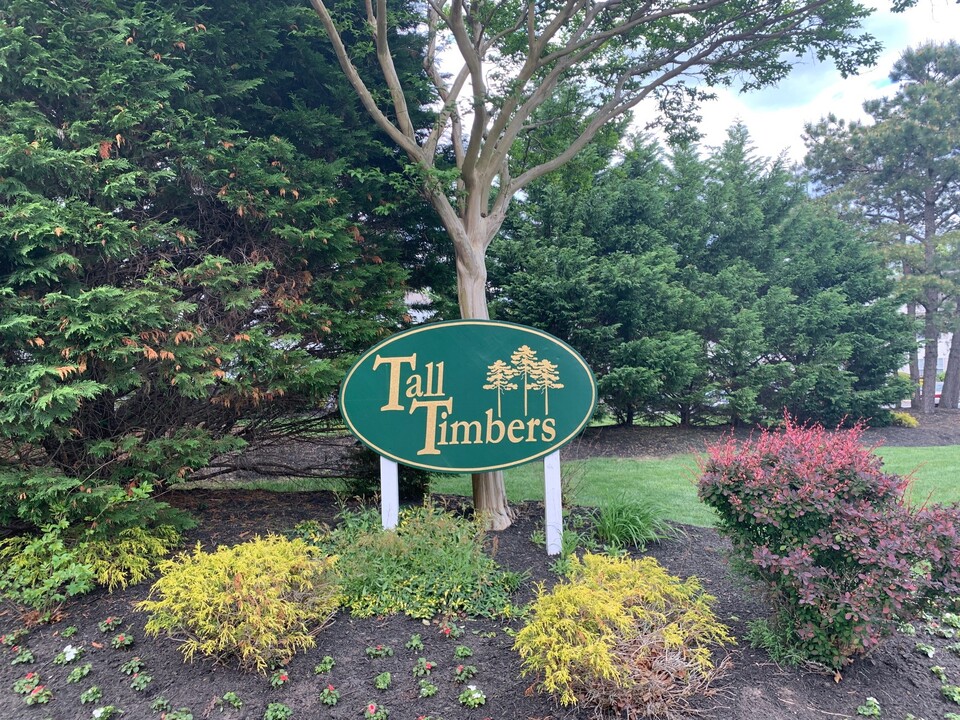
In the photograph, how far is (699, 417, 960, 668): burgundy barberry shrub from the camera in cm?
266

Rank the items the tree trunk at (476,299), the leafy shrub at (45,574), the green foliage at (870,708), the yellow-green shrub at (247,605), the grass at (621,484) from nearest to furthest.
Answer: the green foliage at (870,708) < the yellow-green shrub at (247,605) < the leafy shrub at (45,574) < the tree trunk at (476,299) < the grass at (621,484)

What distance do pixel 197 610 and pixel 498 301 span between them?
8001mm

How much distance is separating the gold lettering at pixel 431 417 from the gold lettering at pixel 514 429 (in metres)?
0.50

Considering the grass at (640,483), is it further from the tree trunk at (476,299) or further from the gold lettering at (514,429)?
the gold lettering at (514,429)

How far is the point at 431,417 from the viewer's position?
446 cm

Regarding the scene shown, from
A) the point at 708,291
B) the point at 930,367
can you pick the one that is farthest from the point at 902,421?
the point at 708,291

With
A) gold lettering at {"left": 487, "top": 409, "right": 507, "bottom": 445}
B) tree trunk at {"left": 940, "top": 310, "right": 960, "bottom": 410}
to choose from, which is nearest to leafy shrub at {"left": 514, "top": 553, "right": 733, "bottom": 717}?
gold lettering at {"left": 487, "top": 409, "right": 507, "bottom": 445}

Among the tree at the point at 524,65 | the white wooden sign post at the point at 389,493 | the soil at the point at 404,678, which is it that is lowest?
the soil at the point at 404,678

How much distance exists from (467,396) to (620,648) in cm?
230

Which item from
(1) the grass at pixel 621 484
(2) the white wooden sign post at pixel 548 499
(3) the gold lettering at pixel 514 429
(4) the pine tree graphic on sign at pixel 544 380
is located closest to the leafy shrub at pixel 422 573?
(2) the white wooden sign post at pixel 548 499

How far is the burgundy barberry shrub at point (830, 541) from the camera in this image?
266 centimetres

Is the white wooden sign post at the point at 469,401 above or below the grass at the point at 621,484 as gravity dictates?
above

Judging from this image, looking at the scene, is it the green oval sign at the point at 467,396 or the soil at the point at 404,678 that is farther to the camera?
the green oval sign at the point at 467,396

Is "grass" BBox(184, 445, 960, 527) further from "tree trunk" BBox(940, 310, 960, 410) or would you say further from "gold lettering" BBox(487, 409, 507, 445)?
"tree trunk" BBox(940, 310, 960, 410)
